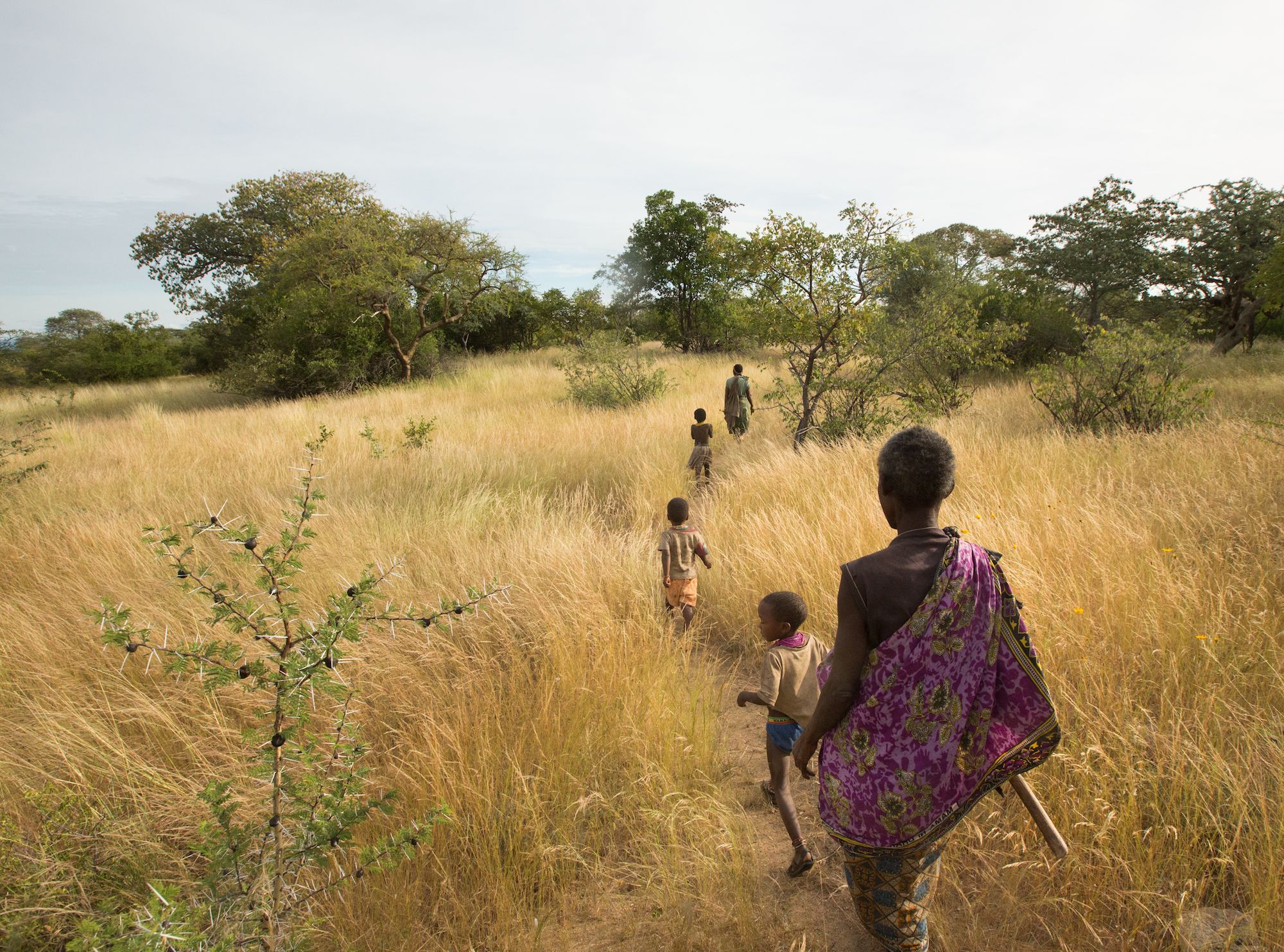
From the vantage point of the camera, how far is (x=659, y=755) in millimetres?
2852

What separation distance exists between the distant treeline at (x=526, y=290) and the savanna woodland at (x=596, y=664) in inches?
121

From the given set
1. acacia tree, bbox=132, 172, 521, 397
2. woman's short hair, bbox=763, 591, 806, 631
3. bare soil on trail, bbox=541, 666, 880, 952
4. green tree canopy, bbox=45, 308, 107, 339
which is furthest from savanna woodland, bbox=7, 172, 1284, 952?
green tree canopy, bbox=45, 308, 107, 339

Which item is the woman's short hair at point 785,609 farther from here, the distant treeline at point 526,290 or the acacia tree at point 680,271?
the acacia tree at point 680,271

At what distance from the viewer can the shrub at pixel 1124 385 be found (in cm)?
730

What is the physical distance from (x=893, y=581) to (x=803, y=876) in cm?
157

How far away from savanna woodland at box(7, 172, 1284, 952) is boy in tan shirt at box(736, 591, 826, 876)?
17 cm

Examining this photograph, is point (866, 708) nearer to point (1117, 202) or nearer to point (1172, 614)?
point (1172, 614)

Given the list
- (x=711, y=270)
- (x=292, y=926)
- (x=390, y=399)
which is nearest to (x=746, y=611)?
(x=292, y=926)

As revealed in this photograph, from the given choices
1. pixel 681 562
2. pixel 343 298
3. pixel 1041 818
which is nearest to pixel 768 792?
pixel 1041 818

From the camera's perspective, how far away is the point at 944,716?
1.60 m

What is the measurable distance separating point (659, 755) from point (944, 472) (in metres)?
1.93

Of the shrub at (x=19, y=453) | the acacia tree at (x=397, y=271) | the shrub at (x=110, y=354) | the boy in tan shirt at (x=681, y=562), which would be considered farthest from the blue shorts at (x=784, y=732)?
the shrub at (x=110, y=354)

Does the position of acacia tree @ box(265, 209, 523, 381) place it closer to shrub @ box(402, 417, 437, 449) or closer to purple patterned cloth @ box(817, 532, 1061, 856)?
shrub @ box(402, 417, 437, 449)

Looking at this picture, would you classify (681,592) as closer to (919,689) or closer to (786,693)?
(786,693)
